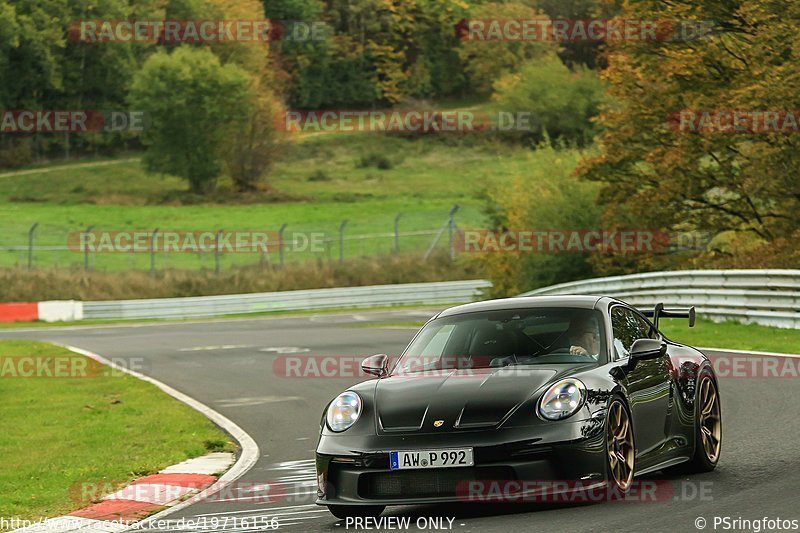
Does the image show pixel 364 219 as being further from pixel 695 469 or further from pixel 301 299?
pixel 695 469

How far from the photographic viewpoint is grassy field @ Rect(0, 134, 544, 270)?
63969 mm

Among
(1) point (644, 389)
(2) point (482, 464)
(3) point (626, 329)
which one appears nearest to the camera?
(2) point (482, 464)

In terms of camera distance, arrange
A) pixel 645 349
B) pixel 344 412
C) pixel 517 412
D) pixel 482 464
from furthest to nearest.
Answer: pixel 645 349
pixel 344 412
pixel 517 412
pixel 482 464

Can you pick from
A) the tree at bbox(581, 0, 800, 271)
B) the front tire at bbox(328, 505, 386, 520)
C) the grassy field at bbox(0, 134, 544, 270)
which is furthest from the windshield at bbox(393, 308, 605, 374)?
the grassy field at bbox(0, 134, 544, 270)

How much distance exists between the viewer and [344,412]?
8156 millimetres

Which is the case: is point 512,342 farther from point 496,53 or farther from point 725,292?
point 496,53

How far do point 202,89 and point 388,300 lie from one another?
48677 millimetres

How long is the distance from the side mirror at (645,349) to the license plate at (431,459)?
1633 millimetres

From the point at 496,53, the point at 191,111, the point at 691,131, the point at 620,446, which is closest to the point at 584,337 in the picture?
the point at 620,446

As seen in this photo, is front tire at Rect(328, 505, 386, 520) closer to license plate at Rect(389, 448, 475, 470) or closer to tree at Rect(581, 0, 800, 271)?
license plate at Rect(389, 448, 475, 470)

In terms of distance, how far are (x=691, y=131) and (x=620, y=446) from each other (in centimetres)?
2441

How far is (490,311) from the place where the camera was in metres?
9.12

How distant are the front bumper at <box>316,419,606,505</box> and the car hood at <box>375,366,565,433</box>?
11 cm

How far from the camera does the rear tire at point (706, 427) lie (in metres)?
9.20
